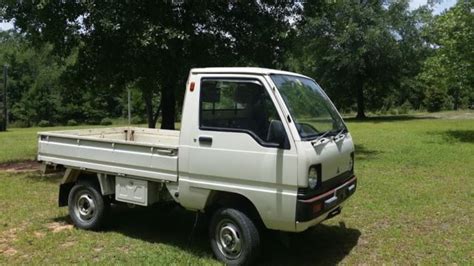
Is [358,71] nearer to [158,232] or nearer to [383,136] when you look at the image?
[383,136]

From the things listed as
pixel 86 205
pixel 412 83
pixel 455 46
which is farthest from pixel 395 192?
pixel 412 83

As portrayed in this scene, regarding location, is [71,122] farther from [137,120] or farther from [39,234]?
[39,234]

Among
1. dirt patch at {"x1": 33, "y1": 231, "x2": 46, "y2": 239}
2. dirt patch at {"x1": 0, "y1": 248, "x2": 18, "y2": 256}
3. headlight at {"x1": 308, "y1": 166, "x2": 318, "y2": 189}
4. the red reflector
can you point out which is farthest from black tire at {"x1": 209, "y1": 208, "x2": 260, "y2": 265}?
dirt patch at {"x1": 33, "y1": 231, "x2": 46, "y2": 239}

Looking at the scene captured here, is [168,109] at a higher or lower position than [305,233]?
higher

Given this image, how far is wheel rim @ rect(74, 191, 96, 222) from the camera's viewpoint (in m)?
7.01

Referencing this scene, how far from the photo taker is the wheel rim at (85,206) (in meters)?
7.01

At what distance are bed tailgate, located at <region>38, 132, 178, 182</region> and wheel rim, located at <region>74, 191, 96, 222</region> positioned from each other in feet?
1.55

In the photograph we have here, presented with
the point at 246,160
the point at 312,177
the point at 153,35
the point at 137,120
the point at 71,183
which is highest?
the point at 153,35

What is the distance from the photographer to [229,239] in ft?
18.4

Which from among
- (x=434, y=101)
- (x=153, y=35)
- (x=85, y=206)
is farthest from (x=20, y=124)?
(x=85, y=206)

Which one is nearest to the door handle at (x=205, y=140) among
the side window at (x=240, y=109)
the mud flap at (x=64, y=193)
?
the side window at (x=240, y=109)

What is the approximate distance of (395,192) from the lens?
371 inches

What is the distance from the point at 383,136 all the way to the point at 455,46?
4.68 meters

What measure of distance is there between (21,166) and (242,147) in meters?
10.7
